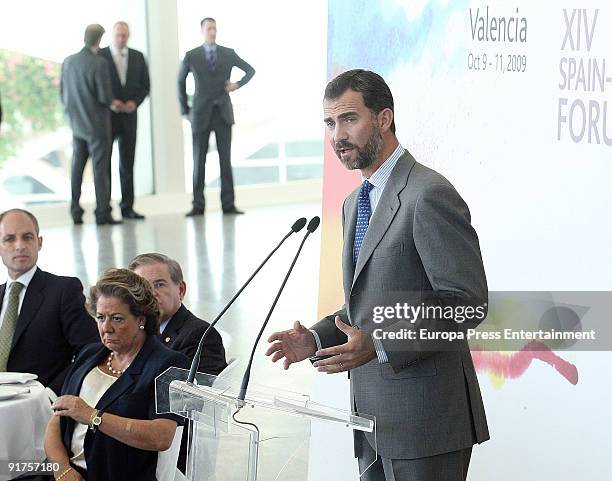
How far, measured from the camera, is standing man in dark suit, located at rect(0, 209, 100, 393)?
432 centimetres

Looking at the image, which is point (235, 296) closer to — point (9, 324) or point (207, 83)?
point (9, 324)

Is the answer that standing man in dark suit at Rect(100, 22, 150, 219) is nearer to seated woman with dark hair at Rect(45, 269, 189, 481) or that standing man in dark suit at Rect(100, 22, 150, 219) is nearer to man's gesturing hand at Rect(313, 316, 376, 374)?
seated woman with dark hair at Rect(45, 269, 189, 481)

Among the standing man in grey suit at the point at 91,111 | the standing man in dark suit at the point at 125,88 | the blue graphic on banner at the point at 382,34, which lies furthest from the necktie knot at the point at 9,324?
the standing man in dark suit at the point at 125,88

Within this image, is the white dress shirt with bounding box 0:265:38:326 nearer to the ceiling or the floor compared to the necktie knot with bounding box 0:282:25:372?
nearer to the ceiling

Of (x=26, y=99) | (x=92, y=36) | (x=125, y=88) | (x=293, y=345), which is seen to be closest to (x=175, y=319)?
(x=293, y=345)

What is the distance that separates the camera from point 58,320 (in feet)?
14.3

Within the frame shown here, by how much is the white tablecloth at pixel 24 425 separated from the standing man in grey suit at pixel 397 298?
177 centimetres

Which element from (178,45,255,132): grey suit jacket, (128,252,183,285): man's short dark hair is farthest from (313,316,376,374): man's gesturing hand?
(178,45,255,132): grey suit jacket

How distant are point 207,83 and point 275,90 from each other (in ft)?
9.62

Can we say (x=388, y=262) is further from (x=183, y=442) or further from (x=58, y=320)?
(x=58, y=320)

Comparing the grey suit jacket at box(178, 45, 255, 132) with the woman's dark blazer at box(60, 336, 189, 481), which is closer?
the woman's dark blazer at box(60, 336, 189, 481)

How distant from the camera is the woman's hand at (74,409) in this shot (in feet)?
10.4

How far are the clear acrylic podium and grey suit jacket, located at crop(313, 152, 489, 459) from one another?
3.8 inches

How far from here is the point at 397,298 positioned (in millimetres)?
2318
